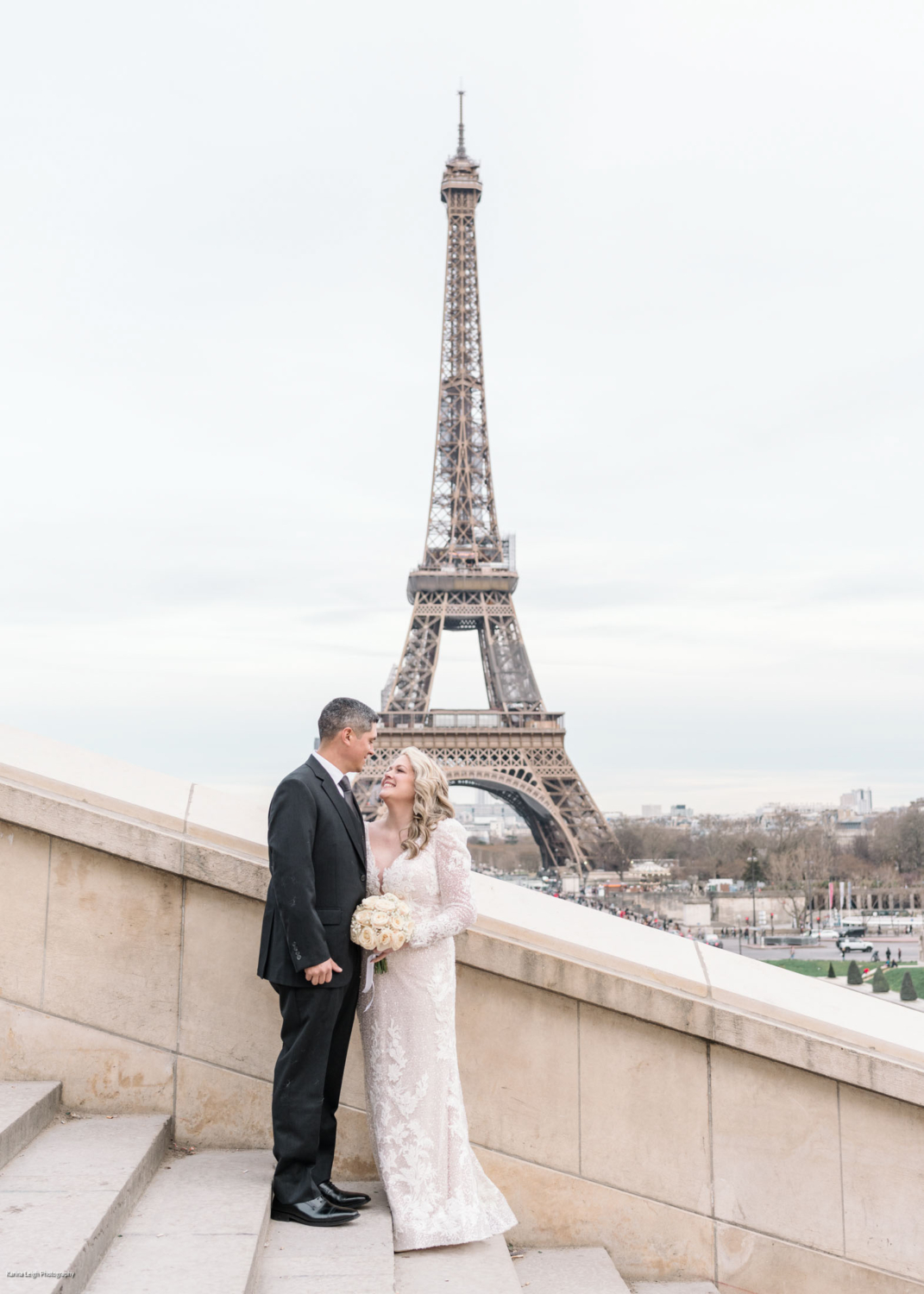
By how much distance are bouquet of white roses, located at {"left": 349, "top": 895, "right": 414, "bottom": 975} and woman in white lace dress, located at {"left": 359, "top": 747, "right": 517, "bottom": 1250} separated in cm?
9

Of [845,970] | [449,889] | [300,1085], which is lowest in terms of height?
[845,970]

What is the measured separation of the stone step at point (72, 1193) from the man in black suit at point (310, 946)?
55cm

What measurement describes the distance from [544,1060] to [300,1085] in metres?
1.20

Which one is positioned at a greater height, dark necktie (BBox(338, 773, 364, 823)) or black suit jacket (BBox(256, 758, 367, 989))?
dark necktie (BBox(338, 773, 364, 823))

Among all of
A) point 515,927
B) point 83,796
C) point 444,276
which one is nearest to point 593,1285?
point 515,927

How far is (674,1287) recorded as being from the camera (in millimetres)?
4555

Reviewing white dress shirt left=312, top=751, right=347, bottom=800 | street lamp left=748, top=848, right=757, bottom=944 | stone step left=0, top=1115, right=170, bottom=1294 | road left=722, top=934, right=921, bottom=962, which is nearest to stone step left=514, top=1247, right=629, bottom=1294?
stone step left=0, top=1115, right=170, bottom=1294

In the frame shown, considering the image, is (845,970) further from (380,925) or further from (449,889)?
(380,925)

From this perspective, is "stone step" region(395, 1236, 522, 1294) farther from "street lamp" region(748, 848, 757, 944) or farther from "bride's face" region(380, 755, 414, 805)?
"street lamp" region(748, 848, 757, 944)

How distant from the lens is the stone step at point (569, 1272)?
4.18 m

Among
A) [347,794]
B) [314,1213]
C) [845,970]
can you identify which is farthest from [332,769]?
[845,970]

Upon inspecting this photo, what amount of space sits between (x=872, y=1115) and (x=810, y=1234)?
0.56 m

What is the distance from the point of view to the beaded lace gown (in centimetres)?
404

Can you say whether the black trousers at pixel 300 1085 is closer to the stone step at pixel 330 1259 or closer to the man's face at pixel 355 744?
the stone step at pixel 330 1259
